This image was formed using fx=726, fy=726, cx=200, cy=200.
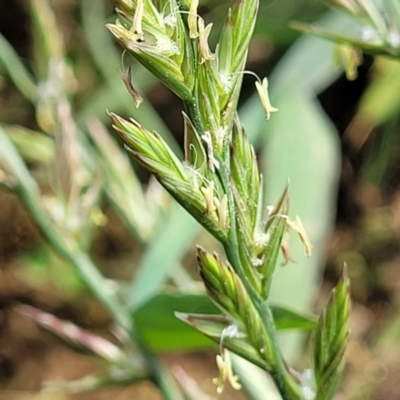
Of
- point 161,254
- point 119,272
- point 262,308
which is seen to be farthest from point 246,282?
point 119,272

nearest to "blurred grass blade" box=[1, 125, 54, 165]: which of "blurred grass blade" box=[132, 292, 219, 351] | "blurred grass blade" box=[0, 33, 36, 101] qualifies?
"blurred grass blade" box=[0, 33, 36, 101]

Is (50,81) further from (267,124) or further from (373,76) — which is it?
(373,76)

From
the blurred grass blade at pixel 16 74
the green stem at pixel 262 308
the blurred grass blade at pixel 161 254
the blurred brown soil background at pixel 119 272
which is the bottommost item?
the blurred brown soil background at pixel 119 272

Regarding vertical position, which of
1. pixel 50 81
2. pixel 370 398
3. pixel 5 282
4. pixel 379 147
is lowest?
pixel 5 282

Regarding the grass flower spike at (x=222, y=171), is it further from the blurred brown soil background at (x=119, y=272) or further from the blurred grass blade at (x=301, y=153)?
the blurred brown soil background at (x=119, y=272)

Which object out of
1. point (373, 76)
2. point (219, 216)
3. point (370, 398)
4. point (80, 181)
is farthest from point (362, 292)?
point (219, 216)

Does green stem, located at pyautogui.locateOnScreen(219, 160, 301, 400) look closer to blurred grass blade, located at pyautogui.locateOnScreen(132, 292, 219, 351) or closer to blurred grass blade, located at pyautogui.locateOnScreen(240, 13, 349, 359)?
blurred grass blade, located at pyautogui.locateOnScreen(132, 292, 219, 351)

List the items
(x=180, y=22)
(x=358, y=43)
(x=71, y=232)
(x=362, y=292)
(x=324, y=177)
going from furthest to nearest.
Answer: (x=362, y=292), (x=324, y=177), (x=71, y=232), (x=358, y=43), (x=180, y=22)

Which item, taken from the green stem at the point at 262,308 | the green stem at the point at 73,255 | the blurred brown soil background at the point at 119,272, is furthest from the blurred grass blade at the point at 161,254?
the blurred brown soil background at the point at 119,272
